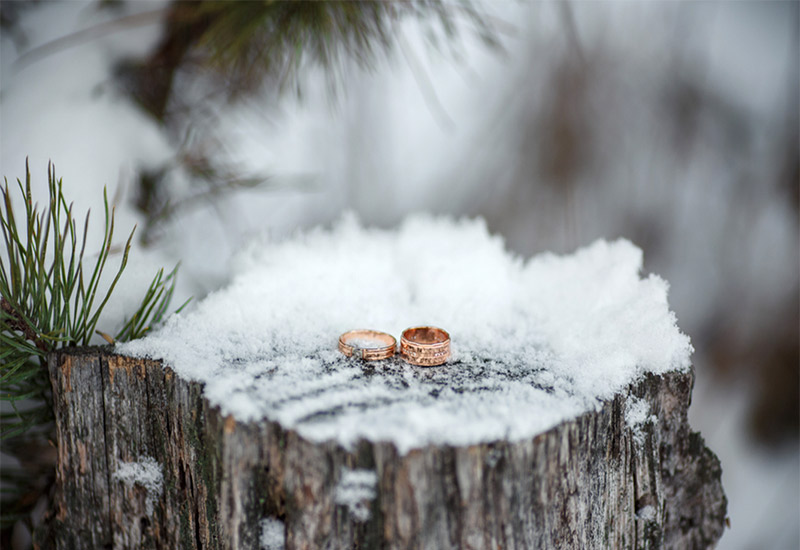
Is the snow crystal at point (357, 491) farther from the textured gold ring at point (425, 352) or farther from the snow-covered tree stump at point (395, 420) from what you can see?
the textured gold ring at point (425, 352)

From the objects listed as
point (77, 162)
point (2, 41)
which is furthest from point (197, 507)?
point (2, 41)

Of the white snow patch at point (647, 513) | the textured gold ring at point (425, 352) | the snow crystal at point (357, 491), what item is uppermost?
the textured gold ring at point (425, 352)

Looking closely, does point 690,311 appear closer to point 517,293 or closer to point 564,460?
point 517,293

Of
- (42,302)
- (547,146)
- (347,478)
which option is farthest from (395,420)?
(547,146)

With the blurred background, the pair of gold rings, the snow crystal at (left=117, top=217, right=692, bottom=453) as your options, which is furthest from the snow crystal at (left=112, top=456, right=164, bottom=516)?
the blurred background

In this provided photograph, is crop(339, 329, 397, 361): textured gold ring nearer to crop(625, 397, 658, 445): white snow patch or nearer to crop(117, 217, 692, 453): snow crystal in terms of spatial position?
crop(117, 217, 692, 453): snow crystal

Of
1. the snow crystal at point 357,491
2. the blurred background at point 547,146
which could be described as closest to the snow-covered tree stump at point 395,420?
the snow crystal at point 357,491

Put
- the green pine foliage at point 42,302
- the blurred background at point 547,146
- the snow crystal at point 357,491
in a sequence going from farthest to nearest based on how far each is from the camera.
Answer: the blurred background at point 547,146, the green pine foliage at point 42,302, the snow crystal at point 357,491
